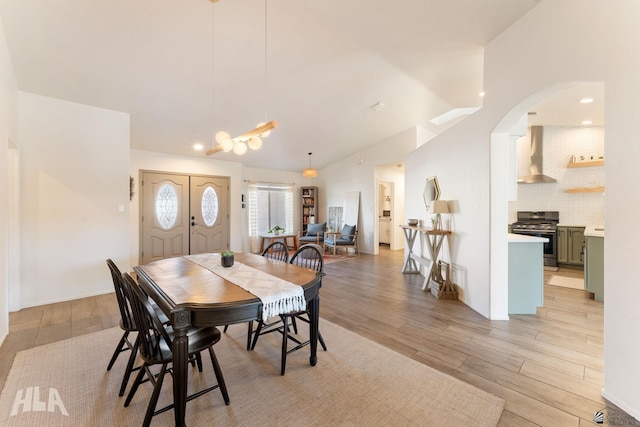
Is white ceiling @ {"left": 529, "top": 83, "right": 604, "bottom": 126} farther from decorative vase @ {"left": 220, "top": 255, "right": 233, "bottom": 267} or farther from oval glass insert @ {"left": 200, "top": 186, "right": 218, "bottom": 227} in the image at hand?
oval glass insert @ {"left": 200, "top": 186, "right": 218, "bottom": 227}

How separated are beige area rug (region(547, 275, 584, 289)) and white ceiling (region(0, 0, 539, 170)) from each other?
3.25 meters

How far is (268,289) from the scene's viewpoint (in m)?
1.76

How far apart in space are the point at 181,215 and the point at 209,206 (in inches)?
26.0

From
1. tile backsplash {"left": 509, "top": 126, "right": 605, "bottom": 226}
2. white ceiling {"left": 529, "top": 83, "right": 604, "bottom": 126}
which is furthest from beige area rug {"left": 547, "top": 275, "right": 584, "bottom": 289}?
white ceiling {"left": 529, "top": 83, "right": 604, "bottom": 126}

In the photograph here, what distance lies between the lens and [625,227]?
65.0 inches

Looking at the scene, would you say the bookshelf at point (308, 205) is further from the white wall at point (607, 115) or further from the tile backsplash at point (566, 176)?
the white wall at point (607, 115)

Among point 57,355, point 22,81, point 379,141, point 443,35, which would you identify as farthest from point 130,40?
point 379,141

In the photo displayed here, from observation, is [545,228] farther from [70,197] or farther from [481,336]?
[70,197]

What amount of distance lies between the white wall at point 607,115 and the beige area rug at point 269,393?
2.95 ft

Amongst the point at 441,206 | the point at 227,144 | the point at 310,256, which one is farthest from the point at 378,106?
the point at 310,256

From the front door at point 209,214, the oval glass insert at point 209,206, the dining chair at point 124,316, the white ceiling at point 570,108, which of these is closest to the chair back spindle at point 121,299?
the dining chair at point 124,316

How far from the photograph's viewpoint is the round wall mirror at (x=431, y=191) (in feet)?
14.3

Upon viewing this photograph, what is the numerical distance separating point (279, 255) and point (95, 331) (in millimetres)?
2012

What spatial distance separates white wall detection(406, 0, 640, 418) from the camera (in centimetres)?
162
